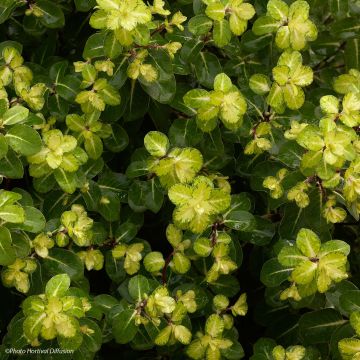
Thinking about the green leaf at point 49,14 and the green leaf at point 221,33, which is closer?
the green leaf at point 221,33

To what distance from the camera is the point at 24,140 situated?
64.1 inches

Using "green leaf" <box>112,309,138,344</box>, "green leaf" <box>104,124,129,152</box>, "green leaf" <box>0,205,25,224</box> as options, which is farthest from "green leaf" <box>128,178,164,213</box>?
"green leaf" <box>0,205,25,224</box>

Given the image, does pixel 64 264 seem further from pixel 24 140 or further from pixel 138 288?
pixel 24 140

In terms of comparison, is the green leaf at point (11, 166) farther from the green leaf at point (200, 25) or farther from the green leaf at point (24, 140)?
the green leaf at point (200, 25)

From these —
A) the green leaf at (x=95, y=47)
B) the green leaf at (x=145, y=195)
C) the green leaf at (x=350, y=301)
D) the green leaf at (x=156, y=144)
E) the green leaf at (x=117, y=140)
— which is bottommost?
the green leaf at (x=350, y=301)

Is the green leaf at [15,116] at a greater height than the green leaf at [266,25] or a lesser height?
lesser

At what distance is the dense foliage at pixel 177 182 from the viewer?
5.40 ft

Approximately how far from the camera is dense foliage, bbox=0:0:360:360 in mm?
Result: 1645

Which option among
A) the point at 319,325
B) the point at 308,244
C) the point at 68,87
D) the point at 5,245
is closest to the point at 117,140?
the point at 68,87

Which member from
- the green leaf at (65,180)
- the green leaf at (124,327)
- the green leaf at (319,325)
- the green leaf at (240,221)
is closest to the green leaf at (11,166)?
the green leaf at (65,180)

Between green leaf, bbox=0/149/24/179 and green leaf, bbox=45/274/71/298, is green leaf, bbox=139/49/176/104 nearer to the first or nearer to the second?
green leaf, bbox=0/149/24/179

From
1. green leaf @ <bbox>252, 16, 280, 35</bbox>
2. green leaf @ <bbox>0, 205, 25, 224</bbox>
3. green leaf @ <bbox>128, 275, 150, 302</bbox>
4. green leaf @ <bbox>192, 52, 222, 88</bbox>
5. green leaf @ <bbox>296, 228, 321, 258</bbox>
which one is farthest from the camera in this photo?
green leaf @ <bbox>192, 52, 222, 88</bbox>

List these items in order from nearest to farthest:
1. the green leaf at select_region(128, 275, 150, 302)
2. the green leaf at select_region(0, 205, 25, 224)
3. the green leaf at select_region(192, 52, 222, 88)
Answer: the green leaf at select_region(0, 205, 25, 224) → the green leaf at select_region(128, 275, 150, 302) → the green leaf at select_region(192, 52, 222, 88)

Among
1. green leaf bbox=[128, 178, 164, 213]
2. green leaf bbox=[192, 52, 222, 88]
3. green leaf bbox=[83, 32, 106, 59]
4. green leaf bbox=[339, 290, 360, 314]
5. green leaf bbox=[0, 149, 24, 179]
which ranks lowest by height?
green leaf bbox=[339, 290, 360, 314]
